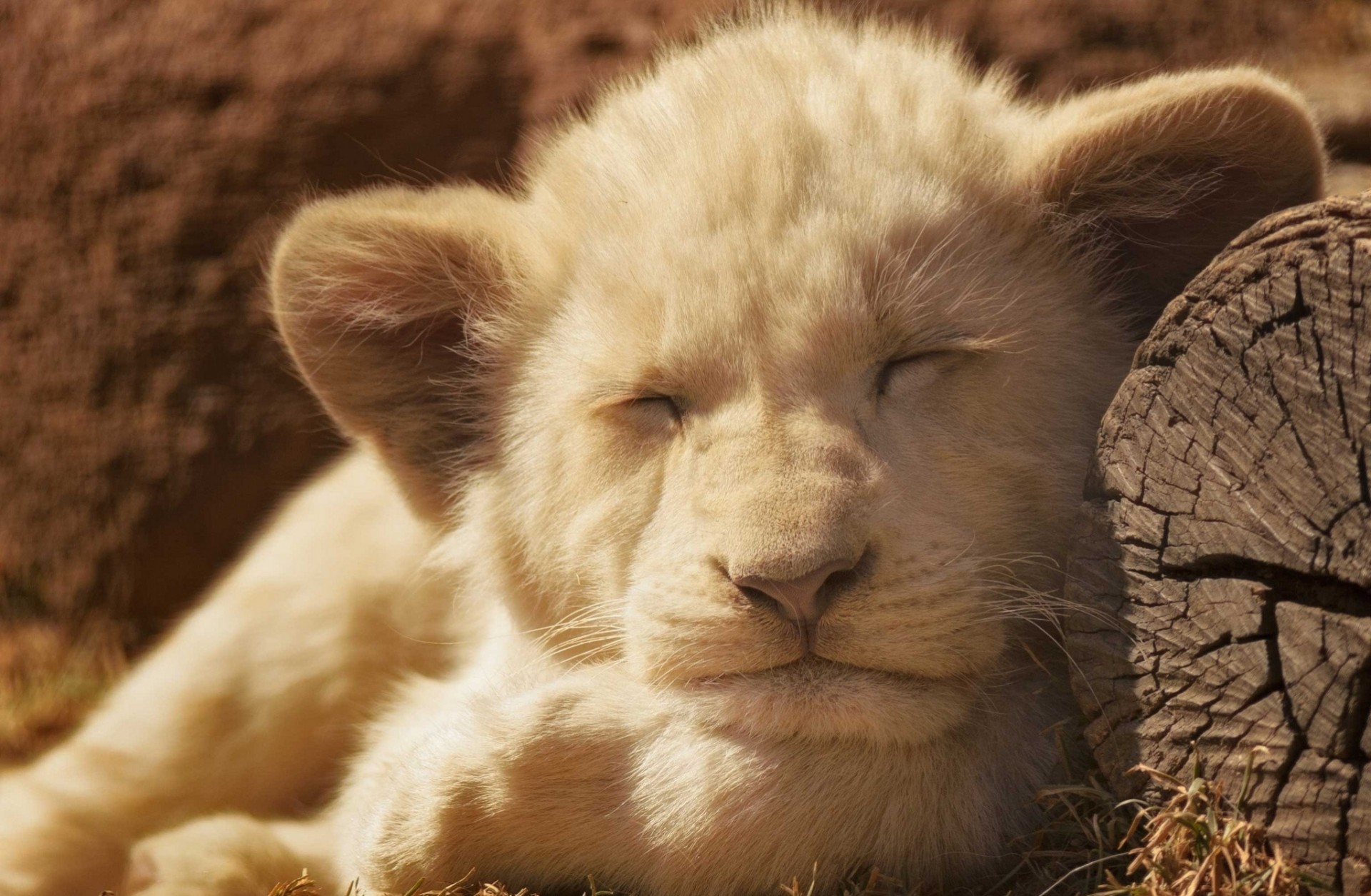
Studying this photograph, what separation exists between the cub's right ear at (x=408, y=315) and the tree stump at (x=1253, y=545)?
1623mm

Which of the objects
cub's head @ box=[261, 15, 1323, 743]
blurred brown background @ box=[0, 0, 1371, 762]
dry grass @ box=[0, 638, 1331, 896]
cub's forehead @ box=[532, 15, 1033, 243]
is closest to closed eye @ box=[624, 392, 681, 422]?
cub's head @ box=[261, 15, 1323, 743]

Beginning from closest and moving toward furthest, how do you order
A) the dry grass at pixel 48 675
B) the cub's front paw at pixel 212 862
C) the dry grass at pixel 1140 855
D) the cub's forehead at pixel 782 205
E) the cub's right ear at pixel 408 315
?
1. the dry grass at pixel 1140 855
2. the cub's forehead at pixel 782 205
3. the cub's right ear at pixel 408 315
4. the cub's front paw at pixel 212 862
5. the dry grass at pixel 48 675

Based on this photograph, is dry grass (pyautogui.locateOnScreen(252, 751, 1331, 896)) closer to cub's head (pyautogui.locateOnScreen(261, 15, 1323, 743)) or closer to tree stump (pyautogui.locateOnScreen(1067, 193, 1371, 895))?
tree stump (pyautogui.locateOnScreen(1067, 193, 1371, 895))

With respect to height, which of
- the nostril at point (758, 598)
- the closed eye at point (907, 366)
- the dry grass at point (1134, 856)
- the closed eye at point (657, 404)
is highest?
the closed eye at point (907, 366)

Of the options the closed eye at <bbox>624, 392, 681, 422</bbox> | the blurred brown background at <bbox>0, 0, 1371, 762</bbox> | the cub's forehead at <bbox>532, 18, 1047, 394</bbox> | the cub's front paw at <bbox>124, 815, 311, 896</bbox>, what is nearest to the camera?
the cub's forehead at <bbox>532, 18, 1047, 394</bbox>

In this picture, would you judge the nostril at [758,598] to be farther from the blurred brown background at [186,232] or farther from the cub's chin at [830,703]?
the blurred brown background at [186,232]

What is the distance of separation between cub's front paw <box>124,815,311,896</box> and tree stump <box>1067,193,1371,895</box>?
7.26ft

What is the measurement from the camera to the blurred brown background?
5703mm

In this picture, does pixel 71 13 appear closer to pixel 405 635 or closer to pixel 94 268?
pixel 94 268

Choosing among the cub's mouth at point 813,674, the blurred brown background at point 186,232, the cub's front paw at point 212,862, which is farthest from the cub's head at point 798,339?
the blurred brown background at point 186,232

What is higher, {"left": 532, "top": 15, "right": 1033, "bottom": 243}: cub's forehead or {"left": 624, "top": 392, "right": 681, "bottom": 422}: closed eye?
{"left": 532, "top": 15, "right": 1033, "bottom": 243}: cub's forehead

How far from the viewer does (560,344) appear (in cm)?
321

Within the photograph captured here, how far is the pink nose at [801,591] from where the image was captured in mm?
2408

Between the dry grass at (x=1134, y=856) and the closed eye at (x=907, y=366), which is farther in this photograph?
the closed eye at (x=907, y=366)
